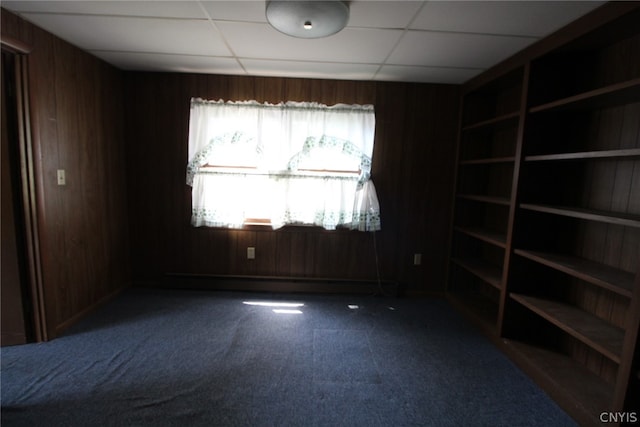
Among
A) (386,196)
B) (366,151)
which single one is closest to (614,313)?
(386,196)

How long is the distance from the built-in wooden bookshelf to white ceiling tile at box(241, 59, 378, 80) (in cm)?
106

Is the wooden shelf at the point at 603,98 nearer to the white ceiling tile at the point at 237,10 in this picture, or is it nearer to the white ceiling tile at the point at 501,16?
the white ceiling tile at the point at 501,16

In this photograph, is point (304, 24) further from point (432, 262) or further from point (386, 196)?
point (432, 262)

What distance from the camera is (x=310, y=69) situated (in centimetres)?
251

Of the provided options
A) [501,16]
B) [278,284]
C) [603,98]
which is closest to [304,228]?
[278,284]

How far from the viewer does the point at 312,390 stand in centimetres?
163

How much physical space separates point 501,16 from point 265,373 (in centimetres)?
250

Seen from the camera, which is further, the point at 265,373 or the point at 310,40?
the point at 310,40

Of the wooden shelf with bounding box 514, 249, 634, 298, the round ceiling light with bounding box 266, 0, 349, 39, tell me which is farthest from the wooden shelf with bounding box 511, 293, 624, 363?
the round ceiling light with bounding box 266, 0, 349, 39

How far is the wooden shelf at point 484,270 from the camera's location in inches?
89.6

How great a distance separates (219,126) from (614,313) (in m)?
3.25

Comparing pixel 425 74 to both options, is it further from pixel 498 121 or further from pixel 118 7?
pixel 118 7

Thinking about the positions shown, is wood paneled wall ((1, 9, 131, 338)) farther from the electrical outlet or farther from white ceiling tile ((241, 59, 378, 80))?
the electrical outlet

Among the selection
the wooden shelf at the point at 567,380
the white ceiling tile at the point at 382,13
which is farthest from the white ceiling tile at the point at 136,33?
the wooden shelf at the point at 567,380
